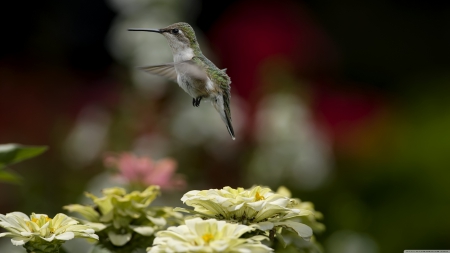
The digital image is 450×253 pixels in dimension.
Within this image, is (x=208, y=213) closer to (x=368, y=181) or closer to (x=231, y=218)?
(x=231, y=218)

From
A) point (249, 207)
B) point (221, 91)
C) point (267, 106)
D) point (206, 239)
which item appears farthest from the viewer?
point (267, 106)

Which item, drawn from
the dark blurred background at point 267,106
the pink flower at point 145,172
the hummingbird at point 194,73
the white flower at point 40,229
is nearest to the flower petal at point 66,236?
the white flower at point 40,229

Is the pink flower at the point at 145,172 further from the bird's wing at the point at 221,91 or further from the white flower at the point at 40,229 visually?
the white flower at the point at 40,229

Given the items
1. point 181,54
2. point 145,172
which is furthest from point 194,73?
point 145,172

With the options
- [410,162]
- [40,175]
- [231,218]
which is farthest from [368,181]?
[231,218]

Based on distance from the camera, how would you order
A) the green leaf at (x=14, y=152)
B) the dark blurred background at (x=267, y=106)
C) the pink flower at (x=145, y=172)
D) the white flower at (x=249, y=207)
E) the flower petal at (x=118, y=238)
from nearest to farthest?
1. the white flower at (x=249, y=207)
2. the flower petal at (x=118, y=238)
3. the green leaf at (x=14, y=152)
4. the pink flower at (x=145, y=172)
5. the dark blurred background at (x=267, y=106)

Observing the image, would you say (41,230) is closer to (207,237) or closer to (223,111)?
(207,237)
